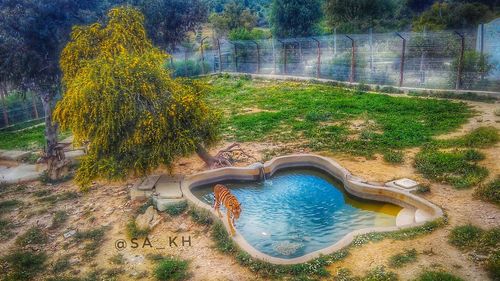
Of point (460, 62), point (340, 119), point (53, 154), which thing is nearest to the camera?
point (53, 154)

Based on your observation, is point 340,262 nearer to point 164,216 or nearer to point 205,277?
point 205,277

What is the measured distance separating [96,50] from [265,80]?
15210 millimetres

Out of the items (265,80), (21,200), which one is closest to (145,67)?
(21,200)

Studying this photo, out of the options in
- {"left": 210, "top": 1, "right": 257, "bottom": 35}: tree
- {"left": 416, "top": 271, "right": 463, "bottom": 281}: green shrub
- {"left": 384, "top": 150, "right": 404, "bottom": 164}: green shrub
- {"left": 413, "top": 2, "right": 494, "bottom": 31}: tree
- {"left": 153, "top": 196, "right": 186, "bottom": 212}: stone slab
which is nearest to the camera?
{"left": 416, "top": 271, "right": 463, "bottom": 281}: green shrub

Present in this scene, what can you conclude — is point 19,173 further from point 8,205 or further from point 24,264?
point 24,264

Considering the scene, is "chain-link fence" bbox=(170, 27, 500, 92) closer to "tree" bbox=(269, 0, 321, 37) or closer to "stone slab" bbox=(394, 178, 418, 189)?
"tree" bbox=(269, 0, 321, 37)

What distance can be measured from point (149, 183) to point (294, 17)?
80.7ft

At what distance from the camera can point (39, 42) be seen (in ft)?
39.0

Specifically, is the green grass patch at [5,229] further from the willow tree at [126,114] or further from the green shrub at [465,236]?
the green shrub at [465,236]

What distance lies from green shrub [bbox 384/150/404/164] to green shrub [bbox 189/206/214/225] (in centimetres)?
516

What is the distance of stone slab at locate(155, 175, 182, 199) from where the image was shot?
31.7ft

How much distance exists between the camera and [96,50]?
1084 cm

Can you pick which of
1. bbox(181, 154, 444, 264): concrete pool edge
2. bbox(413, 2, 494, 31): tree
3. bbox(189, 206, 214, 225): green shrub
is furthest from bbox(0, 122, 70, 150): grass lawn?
bbox(413, 2, 494, 31): tree

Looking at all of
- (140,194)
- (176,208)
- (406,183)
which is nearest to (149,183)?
(140,194)
